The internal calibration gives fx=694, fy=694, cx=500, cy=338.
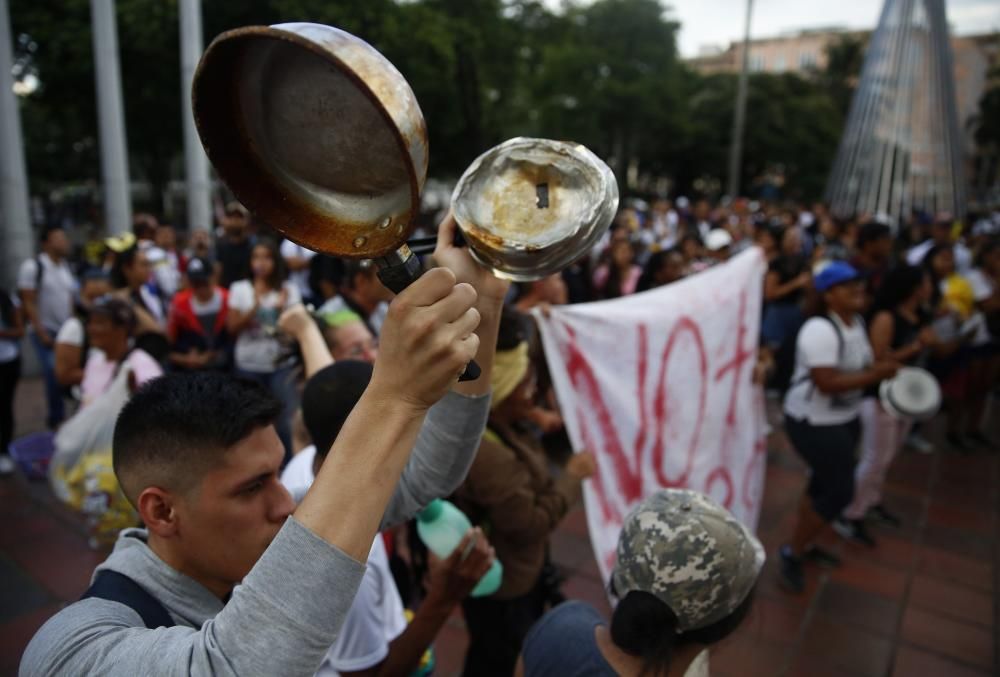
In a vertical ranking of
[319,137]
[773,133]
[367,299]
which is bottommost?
[773,133]

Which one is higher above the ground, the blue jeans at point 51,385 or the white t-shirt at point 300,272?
the white t-shirt at point 300,272

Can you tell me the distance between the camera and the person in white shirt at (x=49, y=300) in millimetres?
5691

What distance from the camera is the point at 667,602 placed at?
4.85ft

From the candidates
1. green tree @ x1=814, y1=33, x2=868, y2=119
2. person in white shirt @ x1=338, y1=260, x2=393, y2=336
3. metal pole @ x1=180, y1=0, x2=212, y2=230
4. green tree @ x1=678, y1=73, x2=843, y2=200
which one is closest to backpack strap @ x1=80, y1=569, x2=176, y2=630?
person in white shirt @ x1=338, y1=260, x2=393, y2=336

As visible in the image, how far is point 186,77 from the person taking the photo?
9375mm

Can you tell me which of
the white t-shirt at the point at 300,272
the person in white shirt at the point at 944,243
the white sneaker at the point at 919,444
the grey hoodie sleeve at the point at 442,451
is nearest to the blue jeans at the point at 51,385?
the white t-shirt at the point at 300,272

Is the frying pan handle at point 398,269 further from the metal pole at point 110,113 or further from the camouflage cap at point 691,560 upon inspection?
the metal pole at point 110,113

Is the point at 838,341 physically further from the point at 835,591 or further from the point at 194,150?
the point at 194,150

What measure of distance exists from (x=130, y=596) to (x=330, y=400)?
87 centimetres

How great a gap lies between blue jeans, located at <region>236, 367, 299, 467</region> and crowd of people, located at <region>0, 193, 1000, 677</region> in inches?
1.1

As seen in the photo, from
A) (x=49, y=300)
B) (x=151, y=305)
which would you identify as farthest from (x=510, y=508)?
(x=49, y=300)

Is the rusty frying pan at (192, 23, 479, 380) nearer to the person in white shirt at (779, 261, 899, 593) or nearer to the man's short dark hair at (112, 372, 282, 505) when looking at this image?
the man's short dark hair at (112, 372, 282, 505)

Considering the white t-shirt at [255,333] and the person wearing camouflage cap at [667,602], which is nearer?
the person wearing camouflage cap at [667,602]

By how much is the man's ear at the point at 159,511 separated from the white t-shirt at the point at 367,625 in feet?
2.13
